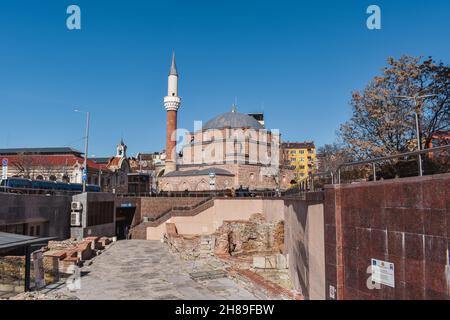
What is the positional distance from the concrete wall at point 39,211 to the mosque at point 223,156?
28.1 metres

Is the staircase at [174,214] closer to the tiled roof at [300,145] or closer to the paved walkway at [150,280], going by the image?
the paved walkway at [150,280]

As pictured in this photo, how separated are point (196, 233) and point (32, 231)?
1752cm

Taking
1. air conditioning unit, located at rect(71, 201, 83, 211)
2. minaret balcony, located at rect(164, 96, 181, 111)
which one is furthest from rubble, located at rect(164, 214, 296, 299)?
minaret balcony, located at rect(164, 96, 181, 111)

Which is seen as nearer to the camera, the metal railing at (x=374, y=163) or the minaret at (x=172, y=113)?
the metal railing at (x=374, y=163)

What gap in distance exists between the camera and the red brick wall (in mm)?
7594

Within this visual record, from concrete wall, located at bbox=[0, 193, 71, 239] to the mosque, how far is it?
92.3 feet

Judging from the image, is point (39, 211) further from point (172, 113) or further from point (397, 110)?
point (172, 113)

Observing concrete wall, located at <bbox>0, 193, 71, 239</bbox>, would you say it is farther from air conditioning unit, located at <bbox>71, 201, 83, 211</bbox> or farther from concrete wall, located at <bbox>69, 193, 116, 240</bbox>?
concrete wall, located at <bbox>69, 193, 116, 240</bbox>

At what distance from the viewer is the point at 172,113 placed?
60.8 meters

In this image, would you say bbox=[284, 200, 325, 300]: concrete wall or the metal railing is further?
bbox=[284, 200, 325, 300]: concrete wall

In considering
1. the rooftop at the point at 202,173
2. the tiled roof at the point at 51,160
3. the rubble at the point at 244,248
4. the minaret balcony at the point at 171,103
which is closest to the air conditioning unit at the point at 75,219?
the rubble at the point at 244,248

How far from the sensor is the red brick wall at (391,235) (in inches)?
299

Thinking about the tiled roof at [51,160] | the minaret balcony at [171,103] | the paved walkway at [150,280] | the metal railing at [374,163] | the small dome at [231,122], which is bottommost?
the paved walkway at [150,280]
